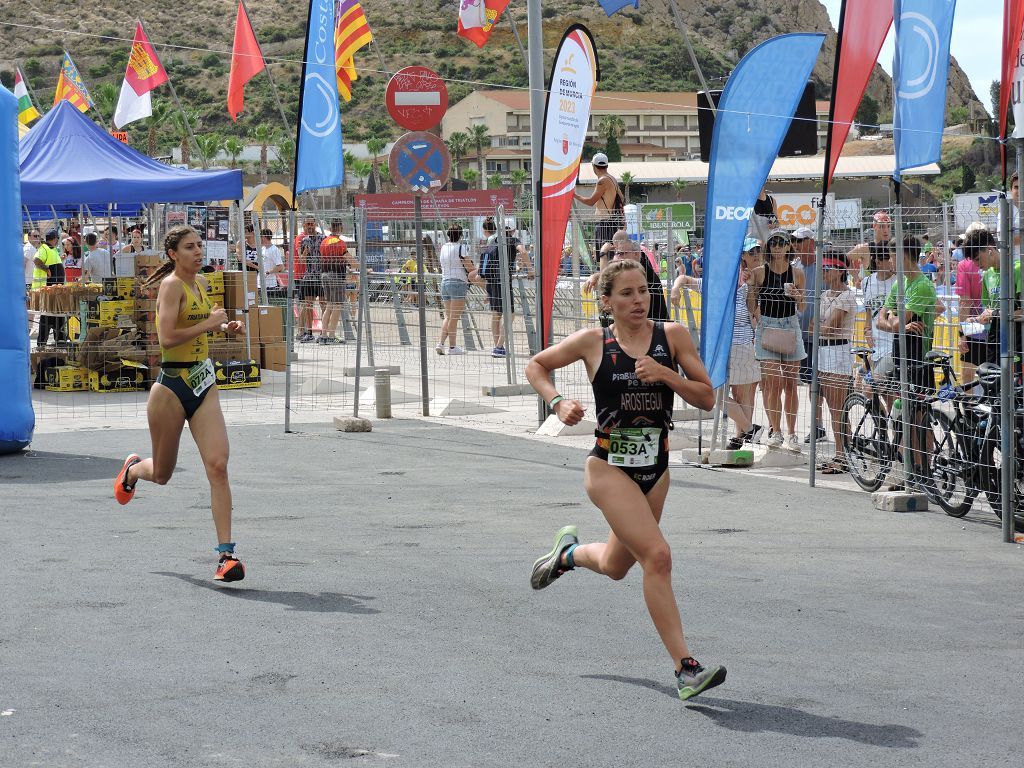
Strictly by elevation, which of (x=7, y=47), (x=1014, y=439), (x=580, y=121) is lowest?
(x=1014, y=439)

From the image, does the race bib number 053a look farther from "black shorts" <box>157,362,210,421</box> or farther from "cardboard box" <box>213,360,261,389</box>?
"cardboard box" <box>213,360,261,389</box>

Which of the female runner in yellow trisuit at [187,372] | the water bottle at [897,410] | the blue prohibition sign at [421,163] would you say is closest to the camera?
the female runner in yellow trisuit at [187,372]

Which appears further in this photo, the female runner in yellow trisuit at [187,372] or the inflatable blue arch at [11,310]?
the inflatable blue arch at [11,310]

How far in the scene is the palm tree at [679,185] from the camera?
97.7m

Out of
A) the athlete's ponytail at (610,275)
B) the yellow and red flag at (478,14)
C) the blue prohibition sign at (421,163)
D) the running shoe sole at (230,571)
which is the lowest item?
the running shoe sole at (230,571)

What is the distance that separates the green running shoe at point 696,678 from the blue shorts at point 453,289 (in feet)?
45.8

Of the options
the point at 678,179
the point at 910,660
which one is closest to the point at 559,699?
the point at 910,660

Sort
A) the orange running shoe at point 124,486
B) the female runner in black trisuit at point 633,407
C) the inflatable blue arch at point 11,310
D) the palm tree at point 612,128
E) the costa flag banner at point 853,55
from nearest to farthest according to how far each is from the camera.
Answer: the female runner in black trisuit at point 633,407, the orange running shoe at point 124,486, the costa flag banner at point 853,55, the inflatable blue arch at point 11,310, the palm tree at point 612,128

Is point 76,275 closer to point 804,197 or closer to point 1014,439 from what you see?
point 1014,439

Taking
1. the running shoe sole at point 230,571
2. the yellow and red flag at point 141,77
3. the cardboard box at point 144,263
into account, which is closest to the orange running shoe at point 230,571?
the running shoe sole at point 230,571

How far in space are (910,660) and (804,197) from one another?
51.1m

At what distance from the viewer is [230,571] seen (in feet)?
23.7

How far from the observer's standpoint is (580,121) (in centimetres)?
1398

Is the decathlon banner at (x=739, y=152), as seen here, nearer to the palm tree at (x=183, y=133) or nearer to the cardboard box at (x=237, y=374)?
the cardboard box at (x=237, y=374)
